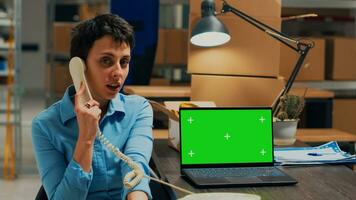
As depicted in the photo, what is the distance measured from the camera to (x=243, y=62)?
3.17 metres

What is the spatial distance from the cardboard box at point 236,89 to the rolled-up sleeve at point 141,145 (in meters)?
1.04

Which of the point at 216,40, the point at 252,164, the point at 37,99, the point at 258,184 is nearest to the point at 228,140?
the point at 252,164

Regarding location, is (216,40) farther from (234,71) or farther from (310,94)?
(310,94)

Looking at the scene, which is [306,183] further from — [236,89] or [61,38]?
[61,38]

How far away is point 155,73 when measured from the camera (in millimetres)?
4848

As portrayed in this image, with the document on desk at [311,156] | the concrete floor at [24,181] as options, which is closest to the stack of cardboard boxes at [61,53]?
the concrete floor at [24,181]

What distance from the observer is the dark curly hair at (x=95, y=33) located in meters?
1.98

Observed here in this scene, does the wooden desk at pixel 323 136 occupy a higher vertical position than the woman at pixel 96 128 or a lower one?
lower

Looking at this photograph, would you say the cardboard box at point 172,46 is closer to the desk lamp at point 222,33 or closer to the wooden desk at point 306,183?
the desk lamp at point 222,33

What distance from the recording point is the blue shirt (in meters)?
1.86

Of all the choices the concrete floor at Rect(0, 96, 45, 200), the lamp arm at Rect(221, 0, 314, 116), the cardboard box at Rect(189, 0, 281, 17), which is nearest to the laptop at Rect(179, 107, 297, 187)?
the lamp arm at Rect(221, 0, 314, 116)

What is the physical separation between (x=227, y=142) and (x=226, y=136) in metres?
0.02

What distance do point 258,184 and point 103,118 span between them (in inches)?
20.7

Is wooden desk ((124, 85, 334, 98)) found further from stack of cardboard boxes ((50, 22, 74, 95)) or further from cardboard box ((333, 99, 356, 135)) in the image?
stack of cardboard boxes ((50, 22, 74, 95))
